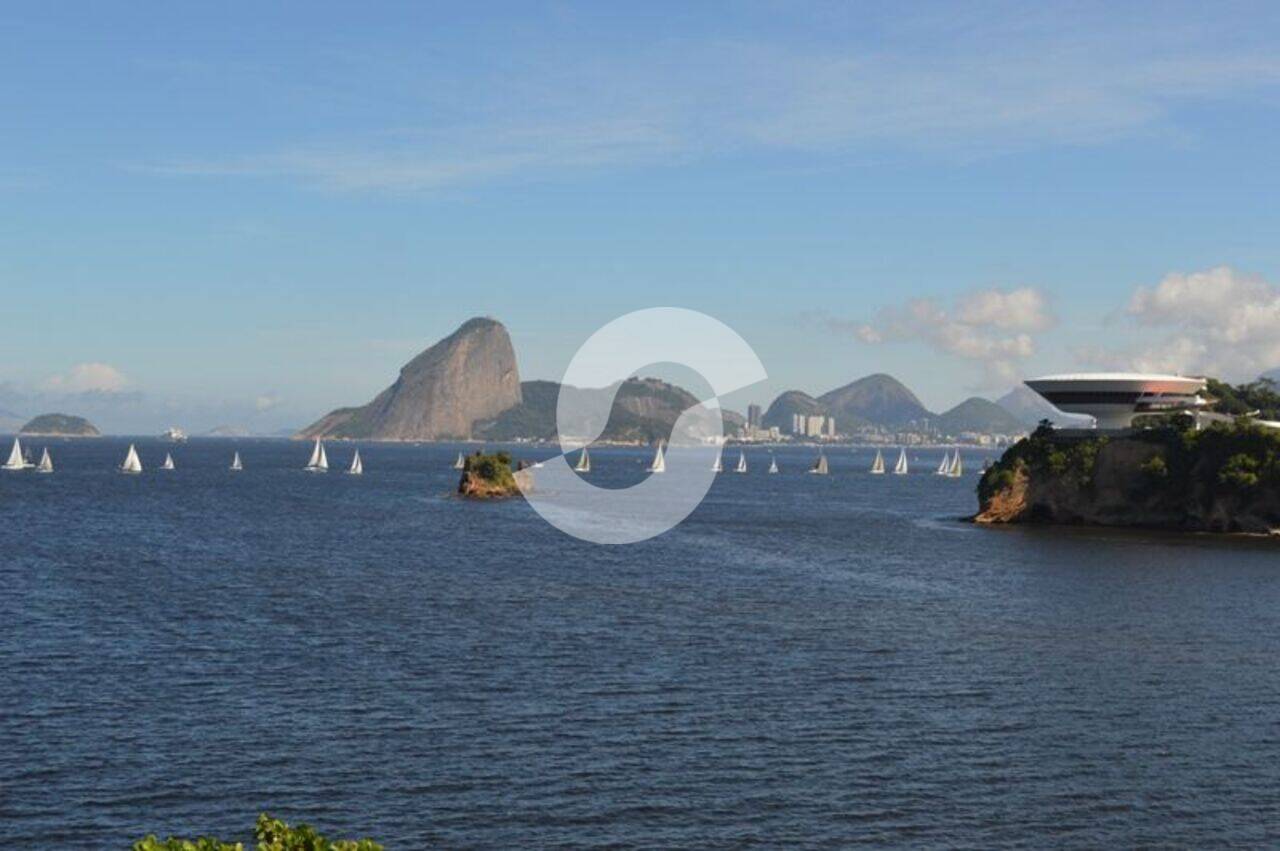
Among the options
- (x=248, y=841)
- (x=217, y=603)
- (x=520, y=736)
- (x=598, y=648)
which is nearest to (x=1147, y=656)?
(x=598, y=648)

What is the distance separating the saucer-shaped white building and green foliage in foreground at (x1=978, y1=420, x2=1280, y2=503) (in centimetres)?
1060

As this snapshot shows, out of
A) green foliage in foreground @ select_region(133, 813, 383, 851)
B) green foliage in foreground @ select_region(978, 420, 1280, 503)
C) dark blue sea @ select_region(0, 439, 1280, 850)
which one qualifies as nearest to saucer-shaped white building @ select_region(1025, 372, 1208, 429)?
green foliage in foreground @ select_region(978, 420, 1280, 503)

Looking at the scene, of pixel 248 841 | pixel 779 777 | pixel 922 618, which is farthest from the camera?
pixel 922 618

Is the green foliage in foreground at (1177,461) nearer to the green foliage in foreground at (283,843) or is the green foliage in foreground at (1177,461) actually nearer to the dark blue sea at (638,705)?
the dark blue sea at (638,705)

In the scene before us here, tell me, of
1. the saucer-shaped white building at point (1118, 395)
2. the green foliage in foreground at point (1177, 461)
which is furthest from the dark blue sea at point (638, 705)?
the saucer-shaped white building at point (1118, 395)

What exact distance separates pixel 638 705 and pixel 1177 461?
418 feet

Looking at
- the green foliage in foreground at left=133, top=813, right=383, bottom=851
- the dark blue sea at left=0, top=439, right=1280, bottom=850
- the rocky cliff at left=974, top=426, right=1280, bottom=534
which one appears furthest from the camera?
the rocky cliff at left=974, top=426, right=1280, bottom=534

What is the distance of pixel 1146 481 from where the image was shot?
170 meters

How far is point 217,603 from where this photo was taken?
90.9 m

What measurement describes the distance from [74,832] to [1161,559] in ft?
360

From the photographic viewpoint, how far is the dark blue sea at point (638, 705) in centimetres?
4512

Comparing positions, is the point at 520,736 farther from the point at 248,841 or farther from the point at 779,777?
the point at 248,841

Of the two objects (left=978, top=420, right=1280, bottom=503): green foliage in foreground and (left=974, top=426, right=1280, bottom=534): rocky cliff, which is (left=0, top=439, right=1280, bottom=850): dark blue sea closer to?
(left=978, top=420, right=1280, bottom=503): green foliage in foreground

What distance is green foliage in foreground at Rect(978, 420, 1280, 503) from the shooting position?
158125mm
